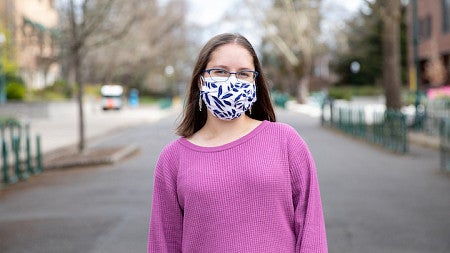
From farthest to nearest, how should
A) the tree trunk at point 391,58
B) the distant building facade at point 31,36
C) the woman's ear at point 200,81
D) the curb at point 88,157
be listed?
the distant building facade at point 31,36
the tree trunk at point 391,58
the curb at point 88,157
the woman's ear at point 200,81

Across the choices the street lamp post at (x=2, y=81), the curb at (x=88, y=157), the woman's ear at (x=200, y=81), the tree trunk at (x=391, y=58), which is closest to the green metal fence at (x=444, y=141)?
the curb at (x=88, y=157)

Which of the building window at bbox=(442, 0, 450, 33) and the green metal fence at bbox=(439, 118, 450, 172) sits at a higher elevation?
the building window at bbox=(442, 0, 450, 33)

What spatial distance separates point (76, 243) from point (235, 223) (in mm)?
5477

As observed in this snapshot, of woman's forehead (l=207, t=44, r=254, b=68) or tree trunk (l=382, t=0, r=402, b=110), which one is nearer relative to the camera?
woman's forehead (l=207, t=44, r=254, b=68)

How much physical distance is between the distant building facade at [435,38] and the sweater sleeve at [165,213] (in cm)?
5017

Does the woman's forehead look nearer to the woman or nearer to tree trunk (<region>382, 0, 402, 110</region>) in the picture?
the woman

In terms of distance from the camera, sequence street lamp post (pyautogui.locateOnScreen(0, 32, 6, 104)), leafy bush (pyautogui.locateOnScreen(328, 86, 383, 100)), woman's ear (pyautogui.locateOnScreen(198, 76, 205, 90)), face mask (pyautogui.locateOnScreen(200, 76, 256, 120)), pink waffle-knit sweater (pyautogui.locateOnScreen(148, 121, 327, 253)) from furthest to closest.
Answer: leafy bush (pyautogui.locateOnScreen(328, 86, 383, 100)) < street lamp post (pyautogui.locateOnScreen(0, 32, 6, 104)) < woman's ear (pyautogui.locateOnScreen(198, 76, 205, 90)) < face mask (pyautogui.locateOnScreen(200, 76, 256, 120)) < pink waffle-knit sweater (pyautogui.locateOnScreen(148, 121, 327, 253))

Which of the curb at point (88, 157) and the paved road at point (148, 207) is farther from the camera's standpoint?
the curb at point (88, 157)

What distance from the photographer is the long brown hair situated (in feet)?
9.98

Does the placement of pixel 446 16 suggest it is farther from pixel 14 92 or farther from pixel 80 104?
pixel 80 104

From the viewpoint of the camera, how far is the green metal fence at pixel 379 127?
1882 cm

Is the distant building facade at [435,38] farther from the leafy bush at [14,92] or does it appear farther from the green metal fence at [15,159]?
the green metal fence at [15,159]

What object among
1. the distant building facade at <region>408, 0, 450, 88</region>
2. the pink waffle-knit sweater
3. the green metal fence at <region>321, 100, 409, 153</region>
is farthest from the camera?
the distant building facade at <region>408, 0, 450, 88</region>

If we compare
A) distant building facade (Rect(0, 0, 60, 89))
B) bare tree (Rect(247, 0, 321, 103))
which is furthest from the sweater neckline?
bare tree (Rect(247, 0, 321, 103))
